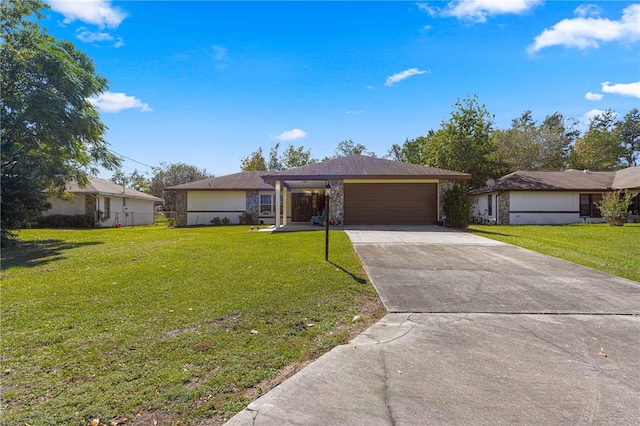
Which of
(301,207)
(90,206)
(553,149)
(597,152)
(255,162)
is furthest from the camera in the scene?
(255,162)

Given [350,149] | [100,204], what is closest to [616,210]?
[100,204]

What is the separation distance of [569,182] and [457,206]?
42.3 ft

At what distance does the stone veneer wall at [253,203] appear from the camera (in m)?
23.4

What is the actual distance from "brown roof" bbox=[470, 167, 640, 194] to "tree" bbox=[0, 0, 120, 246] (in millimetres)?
22914

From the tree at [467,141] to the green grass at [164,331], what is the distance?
A: 84.1 ft

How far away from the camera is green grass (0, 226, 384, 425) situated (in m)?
2.52

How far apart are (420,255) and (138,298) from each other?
626 cm

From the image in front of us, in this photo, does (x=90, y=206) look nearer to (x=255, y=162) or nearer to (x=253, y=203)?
(x=253, y=203)

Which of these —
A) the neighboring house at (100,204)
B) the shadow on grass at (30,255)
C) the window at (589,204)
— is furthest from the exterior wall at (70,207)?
the window at (589,204)

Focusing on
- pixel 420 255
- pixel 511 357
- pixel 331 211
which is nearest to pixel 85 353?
pixel 511 357

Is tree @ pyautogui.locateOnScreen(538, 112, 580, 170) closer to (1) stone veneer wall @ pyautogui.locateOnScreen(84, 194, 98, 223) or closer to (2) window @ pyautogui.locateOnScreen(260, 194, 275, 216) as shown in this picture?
(2) window @ pyautogui.locateOnScreen(260, 194, 275, 216)

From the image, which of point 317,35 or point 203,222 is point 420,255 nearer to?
point 317,35

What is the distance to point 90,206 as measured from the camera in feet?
75.8

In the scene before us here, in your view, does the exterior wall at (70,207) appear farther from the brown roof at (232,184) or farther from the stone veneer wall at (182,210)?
the stone veneer wall at (182,210)
